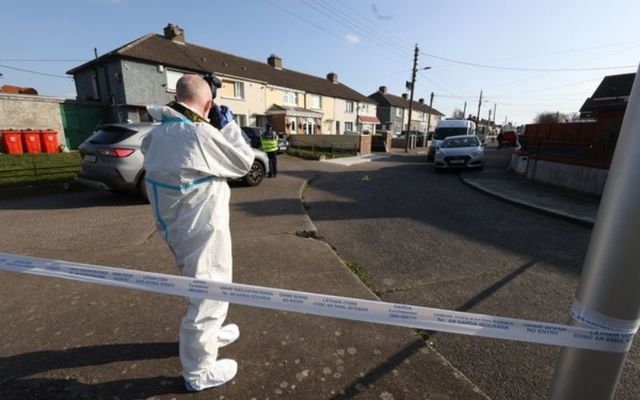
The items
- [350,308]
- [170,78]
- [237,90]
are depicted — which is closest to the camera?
[350,308]

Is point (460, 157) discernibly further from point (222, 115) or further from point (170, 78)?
point (170, 78)

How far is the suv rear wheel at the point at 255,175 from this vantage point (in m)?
9.22

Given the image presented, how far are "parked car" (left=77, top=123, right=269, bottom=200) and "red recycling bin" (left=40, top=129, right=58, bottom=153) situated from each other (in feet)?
40.9

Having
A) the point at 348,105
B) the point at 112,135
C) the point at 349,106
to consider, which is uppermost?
the point at 348,105

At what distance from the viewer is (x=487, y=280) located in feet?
12.5

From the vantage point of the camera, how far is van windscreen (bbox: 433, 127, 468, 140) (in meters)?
19.5

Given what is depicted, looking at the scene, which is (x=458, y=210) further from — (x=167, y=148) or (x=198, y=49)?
(x=198, y=49)

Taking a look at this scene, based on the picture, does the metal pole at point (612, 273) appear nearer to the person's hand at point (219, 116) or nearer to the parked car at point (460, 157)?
the person's hand at point (219, 116)

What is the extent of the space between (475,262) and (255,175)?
6671mm

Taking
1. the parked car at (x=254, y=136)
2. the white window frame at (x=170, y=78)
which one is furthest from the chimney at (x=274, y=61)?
the parked car at (x=254, y=136)

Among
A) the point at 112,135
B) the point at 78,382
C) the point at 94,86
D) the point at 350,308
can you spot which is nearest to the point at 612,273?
the point at 350,308

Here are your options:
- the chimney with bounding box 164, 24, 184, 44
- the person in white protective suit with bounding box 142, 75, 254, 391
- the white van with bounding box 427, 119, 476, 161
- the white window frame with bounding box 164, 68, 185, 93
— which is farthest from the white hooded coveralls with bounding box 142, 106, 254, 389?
the chimney with bounding box 164, 24, 184, 44

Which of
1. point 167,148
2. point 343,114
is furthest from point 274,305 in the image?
point 343,114

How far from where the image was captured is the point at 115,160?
257 inches
